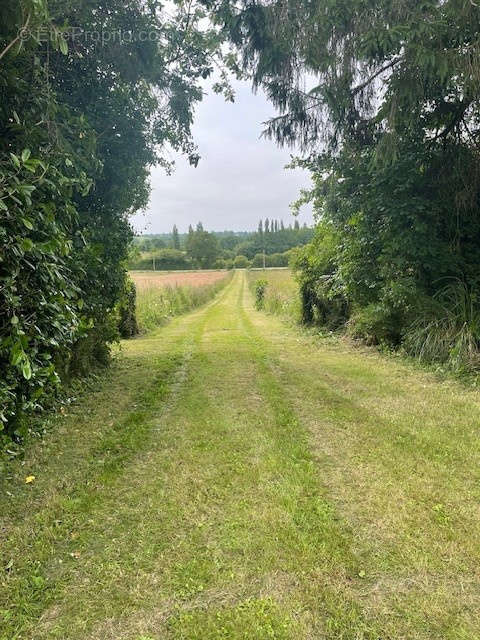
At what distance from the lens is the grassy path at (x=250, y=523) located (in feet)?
5.50

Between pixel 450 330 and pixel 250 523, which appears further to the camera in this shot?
pixel 450 330

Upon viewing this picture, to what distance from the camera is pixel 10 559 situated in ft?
6.75

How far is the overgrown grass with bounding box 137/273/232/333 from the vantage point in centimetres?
1195

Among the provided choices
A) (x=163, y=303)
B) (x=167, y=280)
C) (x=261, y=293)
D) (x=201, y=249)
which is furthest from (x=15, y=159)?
(x=201, y=249)

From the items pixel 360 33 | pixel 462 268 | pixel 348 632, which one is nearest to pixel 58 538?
pixel 348 632

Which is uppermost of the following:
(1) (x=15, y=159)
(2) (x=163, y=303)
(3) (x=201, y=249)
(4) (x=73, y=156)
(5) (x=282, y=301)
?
(3) (x=201, y=249)

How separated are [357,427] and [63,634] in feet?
9.29

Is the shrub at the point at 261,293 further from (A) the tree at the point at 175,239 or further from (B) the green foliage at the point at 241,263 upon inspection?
(A) the tree at the point at 175,239

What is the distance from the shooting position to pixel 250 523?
2.29 m

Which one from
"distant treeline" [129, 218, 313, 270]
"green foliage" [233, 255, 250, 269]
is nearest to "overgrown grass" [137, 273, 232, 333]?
"distant treeline" [129, 218, 313, 270]

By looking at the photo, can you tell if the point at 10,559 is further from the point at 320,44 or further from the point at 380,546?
the point at 320,44

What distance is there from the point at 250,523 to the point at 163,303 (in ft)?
42.3

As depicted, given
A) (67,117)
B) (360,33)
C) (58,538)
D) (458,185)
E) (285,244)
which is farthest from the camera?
(285,244)

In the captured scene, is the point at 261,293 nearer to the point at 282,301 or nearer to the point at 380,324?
the point at 282,301
